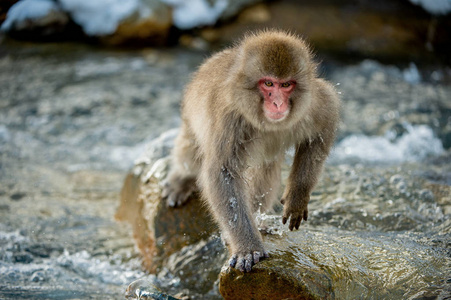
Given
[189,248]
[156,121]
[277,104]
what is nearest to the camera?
[277,104]

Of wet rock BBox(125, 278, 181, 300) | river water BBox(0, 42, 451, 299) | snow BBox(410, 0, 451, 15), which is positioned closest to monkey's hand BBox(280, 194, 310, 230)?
river water BBox(0, 42, 451, 299)

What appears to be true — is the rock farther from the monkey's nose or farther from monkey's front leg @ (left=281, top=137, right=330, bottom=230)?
the monkey's nose

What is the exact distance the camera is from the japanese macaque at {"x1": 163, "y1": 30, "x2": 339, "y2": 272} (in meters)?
3.19

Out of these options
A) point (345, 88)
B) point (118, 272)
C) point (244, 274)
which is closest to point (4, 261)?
point (118, 272)

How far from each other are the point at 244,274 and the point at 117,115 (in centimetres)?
537

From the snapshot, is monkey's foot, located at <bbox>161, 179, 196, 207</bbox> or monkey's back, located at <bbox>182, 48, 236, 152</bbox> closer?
monkey's back, located at <bbox>182, 48, 236, 152</bbox>

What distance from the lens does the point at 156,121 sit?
7.98 m

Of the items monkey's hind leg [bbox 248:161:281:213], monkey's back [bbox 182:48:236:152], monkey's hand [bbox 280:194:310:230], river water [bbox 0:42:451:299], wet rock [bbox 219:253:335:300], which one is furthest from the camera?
monkey's hind leg [bbox 248:161:281:213]

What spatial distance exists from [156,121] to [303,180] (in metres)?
4.64

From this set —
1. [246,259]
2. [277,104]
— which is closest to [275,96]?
[277,104]

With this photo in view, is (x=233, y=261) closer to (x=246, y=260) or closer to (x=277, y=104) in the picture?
(x=246, y=260)

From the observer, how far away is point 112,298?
12.6 ft

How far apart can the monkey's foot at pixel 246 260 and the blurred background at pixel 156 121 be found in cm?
68

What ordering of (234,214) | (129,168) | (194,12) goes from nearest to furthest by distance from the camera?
(234,214), (129,168), (194,12)
